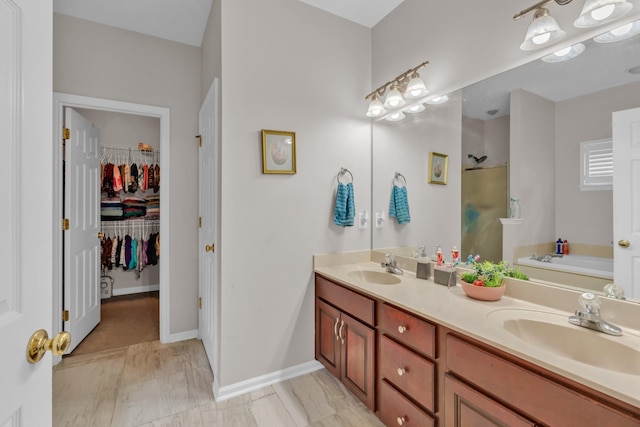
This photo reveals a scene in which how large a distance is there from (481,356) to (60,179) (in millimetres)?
3064

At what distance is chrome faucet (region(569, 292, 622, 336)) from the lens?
109 centimetres

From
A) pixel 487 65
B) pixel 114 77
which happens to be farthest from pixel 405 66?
pixel 114 77

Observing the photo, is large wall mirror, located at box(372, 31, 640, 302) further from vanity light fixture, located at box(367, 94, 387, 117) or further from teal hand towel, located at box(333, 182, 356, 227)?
teal hand towel, located at box(333, 182, 356, 227)

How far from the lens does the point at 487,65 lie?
1656 mm

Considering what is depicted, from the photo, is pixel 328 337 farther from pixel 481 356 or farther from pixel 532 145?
pixel 532 145

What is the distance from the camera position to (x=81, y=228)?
2.64 m

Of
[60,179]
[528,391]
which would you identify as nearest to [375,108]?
[528,391]

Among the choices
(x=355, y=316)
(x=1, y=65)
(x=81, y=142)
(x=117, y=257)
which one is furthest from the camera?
(x=117, y=257)

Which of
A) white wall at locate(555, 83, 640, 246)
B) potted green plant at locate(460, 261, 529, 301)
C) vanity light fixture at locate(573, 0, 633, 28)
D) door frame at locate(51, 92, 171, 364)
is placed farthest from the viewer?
door frame at locate(51, 92, 171, 364)

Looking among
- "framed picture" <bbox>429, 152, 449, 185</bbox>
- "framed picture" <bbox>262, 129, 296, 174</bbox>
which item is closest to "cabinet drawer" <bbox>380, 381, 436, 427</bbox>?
"framed picture" <bbox>429, 152, 449, 185</bbox>

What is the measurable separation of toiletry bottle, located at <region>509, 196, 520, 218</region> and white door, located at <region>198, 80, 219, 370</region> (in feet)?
5.87

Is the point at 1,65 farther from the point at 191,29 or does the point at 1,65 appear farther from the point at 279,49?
the point at 191,29

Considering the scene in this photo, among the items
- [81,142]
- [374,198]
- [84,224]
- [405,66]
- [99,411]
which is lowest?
[99,411]

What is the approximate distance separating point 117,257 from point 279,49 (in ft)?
11.1
